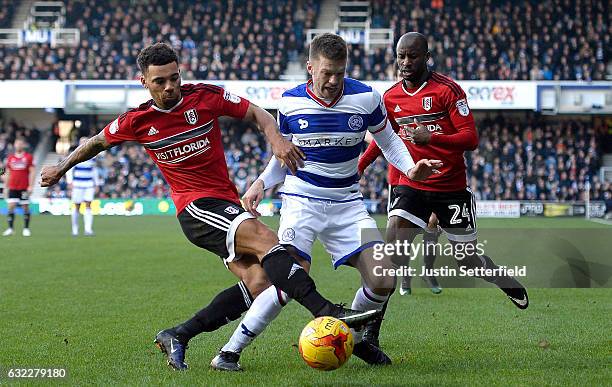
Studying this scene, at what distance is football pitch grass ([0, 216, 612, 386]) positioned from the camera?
5766 mm

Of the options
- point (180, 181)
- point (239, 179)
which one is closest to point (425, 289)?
point (180, 181)

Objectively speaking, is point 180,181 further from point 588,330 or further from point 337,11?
point 337,11

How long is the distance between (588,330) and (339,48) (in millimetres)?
3712

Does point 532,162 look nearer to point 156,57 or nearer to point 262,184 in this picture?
point 262,184

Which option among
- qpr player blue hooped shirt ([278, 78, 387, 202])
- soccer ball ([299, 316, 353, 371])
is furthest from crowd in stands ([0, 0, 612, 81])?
soccer ball ([299, 316, 353, 371])

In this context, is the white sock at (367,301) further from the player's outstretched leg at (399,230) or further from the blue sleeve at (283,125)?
the player's outstretched leg at (399,230)

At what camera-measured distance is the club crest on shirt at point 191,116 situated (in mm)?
6102

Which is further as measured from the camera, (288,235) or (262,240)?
→ (288,235)

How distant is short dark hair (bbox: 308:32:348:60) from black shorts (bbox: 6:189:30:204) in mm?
16146

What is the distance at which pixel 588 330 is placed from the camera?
7.69 metres

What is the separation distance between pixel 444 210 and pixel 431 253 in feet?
10.2

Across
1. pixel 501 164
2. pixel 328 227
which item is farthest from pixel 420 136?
pixel 501 164

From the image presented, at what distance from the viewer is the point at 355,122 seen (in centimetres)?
616

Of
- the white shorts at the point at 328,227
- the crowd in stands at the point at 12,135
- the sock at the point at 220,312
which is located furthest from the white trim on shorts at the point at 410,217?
the crowd in stands at the point at 12,135
